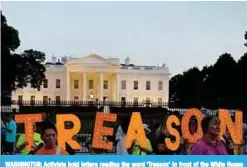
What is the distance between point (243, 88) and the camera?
23.6m

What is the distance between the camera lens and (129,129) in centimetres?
468

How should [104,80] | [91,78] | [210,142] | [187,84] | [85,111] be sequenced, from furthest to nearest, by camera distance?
[104,80]
[91,78]
[187,84]
[85,111]
[210,142]

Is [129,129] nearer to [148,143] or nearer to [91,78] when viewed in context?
[148,143]

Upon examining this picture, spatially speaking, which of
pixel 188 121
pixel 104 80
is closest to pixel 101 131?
pixel 188 121

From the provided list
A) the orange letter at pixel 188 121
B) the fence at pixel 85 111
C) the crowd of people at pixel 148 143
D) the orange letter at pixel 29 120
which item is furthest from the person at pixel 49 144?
the orange letter at pixel 188 121

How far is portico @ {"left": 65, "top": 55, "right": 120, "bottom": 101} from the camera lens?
48.2 metres

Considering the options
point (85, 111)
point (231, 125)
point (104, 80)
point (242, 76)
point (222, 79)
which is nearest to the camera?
point (231, 125)

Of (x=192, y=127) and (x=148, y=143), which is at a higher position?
(x=192, y=127)

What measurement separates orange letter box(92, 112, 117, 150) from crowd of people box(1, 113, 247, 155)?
7cm

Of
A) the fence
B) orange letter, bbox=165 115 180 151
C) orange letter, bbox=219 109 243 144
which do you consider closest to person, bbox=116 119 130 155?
the fence

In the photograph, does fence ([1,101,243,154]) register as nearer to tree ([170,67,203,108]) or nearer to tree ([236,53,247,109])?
tree ([236,53,247,109])

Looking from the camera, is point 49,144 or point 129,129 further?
point 129,129

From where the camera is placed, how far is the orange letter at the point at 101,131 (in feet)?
15.7

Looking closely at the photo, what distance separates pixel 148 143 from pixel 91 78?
45.7 m
